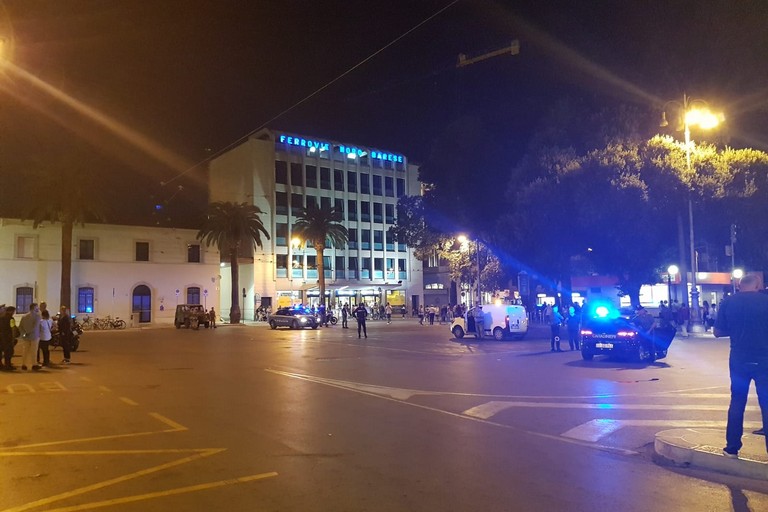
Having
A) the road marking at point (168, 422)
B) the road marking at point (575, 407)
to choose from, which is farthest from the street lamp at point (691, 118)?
the road marking at point (168, 422)

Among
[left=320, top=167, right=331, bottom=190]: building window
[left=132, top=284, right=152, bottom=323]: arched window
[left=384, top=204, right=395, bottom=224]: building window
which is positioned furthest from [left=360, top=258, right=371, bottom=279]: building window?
[left=132, top=284, right=152, bottom=323]: arched window

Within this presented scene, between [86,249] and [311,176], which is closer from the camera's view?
[86,249]

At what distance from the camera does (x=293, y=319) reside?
41.5 metres

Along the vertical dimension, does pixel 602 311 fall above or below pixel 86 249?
below

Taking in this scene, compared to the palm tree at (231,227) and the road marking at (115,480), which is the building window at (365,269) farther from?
the road marking at (115,480)

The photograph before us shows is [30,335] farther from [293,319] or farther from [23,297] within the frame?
[23,297]

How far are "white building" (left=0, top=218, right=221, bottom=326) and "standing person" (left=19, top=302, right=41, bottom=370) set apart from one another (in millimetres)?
34784

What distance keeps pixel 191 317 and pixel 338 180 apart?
32.7 meters

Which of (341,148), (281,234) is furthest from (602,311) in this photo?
(341,148)

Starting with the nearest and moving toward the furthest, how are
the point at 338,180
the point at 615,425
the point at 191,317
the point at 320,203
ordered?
1. the point at 615,425
2. the point at 191,317
3. the point at 320,203
4. the point at 338,180

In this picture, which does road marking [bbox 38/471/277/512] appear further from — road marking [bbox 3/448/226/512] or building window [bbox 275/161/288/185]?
building window [bbox 275/161/288/185]

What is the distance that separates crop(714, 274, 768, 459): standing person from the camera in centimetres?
624

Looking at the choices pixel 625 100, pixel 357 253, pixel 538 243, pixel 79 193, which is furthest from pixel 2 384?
pixel 357 253

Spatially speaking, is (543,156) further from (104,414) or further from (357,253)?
(357,253)
